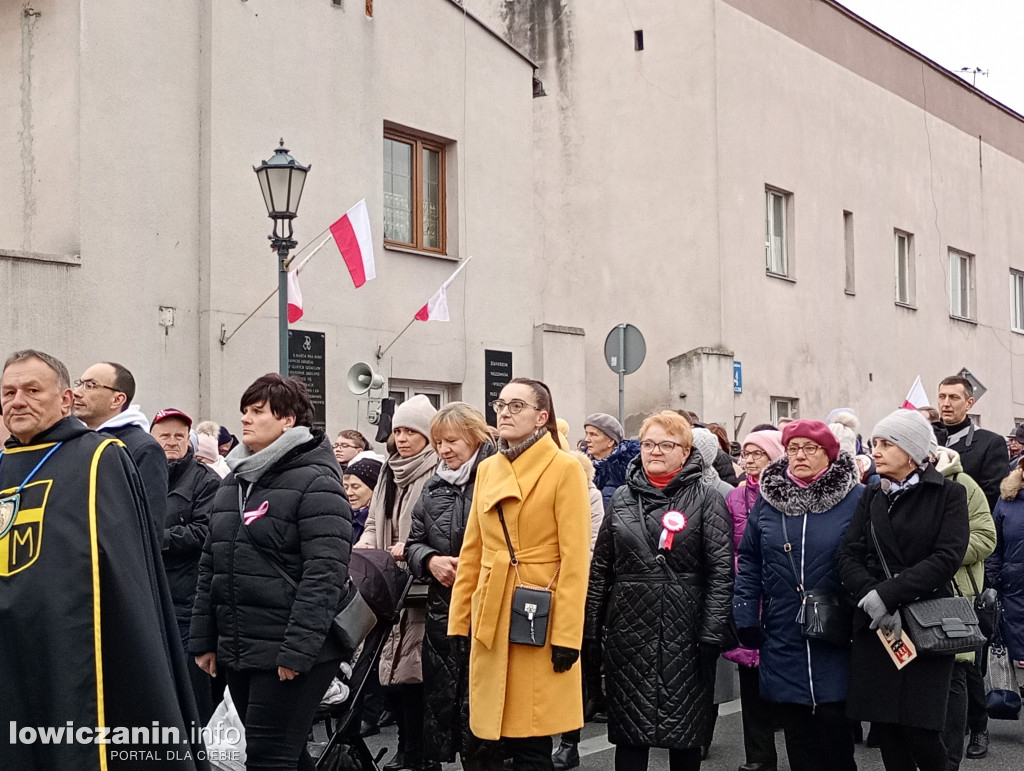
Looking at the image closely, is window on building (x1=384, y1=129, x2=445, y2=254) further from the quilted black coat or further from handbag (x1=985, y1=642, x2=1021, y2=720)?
the quilted black coat

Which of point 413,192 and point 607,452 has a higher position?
point 413,192

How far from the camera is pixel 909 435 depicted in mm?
6359

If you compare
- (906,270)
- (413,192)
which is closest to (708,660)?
(413,192)

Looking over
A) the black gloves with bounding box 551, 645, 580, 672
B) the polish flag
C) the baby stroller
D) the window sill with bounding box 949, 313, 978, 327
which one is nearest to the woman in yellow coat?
the black gloves with bounding box 551, 645, 580, 672

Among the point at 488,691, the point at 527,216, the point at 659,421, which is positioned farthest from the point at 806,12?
the point at 488,691

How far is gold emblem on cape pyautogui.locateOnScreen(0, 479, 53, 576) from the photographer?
13.5 feet

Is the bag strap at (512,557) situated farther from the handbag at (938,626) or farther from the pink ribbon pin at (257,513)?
the handbag at (938,626)

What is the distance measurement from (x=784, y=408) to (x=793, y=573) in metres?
16.0

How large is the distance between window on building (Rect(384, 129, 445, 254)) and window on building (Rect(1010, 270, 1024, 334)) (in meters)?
18.6

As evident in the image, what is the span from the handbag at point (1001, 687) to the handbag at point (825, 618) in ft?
8.94

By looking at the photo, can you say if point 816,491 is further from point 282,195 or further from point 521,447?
point 282,195

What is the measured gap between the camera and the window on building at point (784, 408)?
21.9m

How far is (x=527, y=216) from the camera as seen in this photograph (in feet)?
57.8

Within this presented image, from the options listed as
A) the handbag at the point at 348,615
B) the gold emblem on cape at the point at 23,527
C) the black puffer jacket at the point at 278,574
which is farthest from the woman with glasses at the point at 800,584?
the gold emblem on cape at the point at 23,527
